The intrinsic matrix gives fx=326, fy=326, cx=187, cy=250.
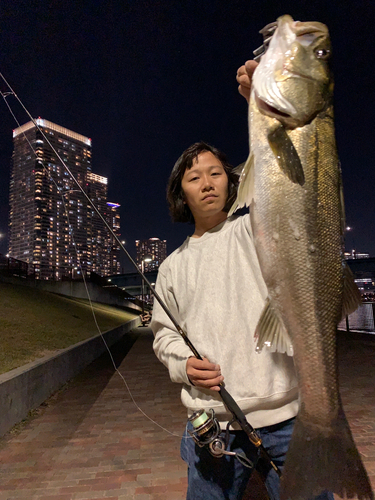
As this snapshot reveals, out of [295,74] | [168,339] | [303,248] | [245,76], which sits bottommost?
[168,339]

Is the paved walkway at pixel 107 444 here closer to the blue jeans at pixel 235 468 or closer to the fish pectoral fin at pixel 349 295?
the blue jeans at pixel 235 468

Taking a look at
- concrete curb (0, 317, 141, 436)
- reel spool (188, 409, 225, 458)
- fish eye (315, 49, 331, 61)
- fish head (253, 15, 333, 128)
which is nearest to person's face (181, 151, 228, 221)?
fish head (253, 15, 333, 128)

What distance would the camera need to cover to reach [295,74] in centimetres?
153

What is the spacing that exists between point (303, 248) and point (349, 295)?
0.35m

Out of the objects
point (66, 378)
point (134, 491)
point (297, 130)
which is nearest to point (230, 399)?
point (297, 130)

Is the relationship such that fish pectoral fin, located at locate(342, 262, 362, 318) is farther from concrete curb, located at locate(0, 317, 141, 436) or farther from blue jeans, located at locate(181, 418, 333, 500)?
concrete curb, located at locate(0, 317, 141, 436)

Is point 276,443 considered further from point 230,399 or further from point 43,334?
Result: point 43,334

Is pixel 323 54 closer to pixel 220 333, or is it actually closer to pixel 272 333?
pixel 272 333

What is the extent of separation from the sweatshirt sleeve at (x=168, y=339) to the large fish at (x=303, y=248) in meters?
0.52

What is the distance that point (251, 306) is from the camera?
1.77 metres

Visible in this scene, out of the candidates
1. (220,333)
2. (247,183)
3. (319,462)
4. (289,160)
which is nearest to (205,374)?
(220,333)

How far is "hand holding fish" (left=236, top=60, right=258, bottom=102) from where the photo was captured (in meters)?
1.67

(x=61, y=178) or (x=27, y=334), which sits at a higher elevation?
(x=61, y=178)

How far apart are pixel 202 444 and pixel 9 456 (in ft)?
13.2
